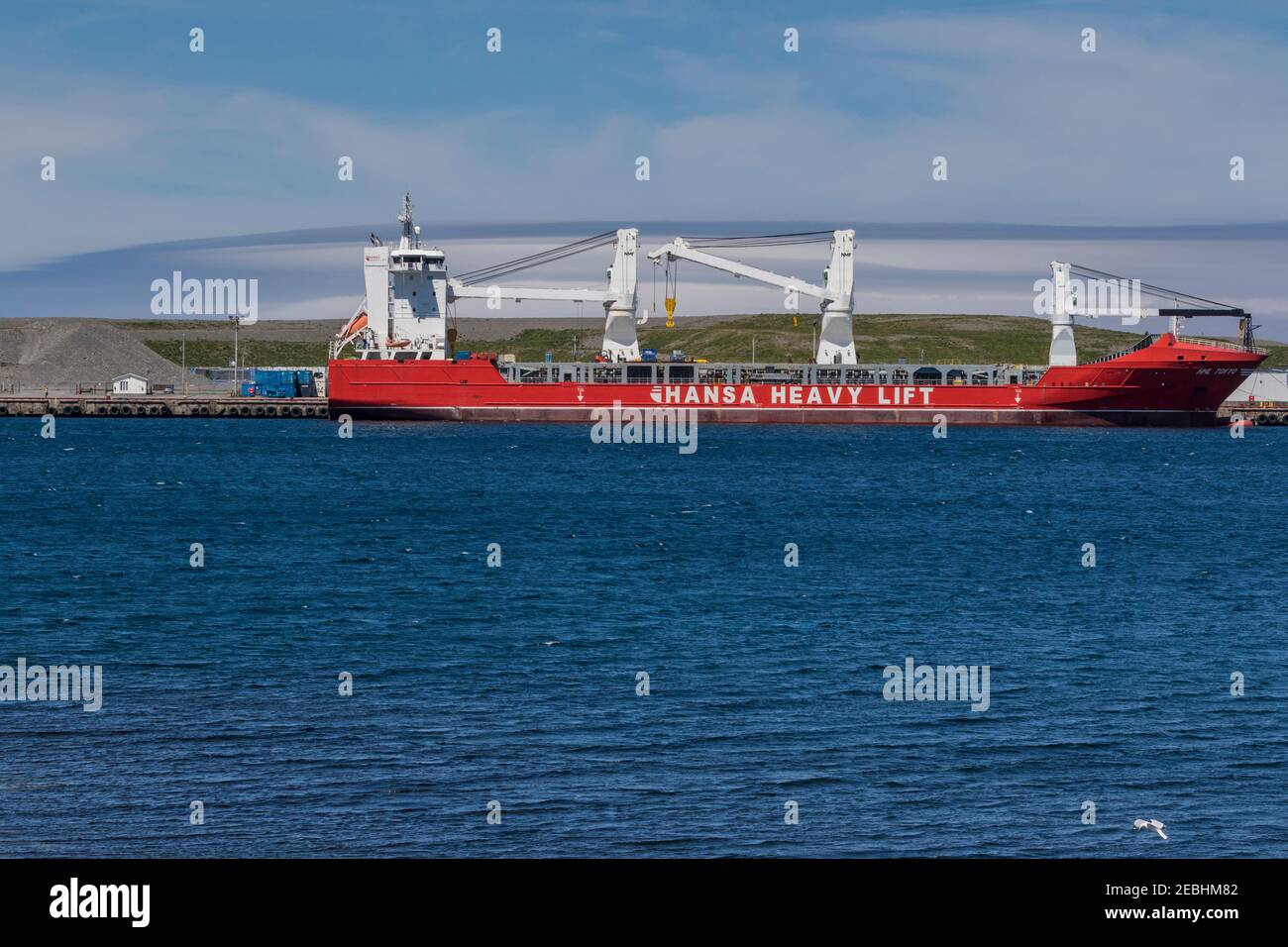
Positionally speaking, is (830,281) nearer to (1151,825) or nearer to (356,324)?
(356,324)

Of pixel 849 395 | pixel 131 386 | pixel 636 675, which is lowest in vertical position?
pixel 636 675

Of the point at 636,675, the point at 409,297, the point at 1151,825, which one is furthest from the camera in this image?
the point at 409,297

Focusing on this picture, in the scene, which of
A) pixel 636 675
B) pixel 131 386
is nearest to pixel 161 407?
pixel 131 386

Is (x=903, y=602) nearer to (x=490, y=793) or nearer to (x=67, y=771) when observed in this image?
(x=490, y=793)

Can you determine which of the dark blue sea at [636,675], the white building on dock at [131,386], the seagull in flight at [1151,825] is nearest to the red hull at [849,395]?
the white building on dock at [131,386]

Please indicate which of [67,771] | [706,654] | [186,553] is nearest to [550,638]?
[706,654]

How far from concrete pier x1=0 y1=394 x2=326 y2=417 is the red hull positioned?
18720mm

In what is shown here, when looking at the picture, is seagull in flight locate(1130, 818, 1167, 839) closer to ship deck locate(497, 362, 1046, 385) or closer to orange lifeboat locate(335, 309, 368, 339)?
ship deck locate(497, 362, 1046, 385)

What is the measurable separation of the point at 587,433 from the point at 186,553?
64941 millimetres

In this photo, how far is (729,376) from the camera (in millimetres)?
111938

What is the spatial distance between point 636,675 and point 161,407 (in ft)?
362

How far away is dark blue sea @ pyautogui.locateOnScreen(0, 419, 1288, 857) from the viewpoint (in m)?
16.8
